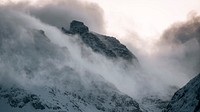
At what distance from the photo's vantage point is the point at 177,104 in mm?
135375

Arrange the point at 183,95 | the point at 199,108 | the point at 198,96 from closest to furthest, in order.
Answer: the point at 199,108 < the point at 198,96 < the point at 183,95

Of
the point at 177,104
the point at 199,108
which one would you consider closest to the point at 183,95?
the point at 177,104

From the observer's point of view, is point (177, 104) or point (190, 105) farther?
point (177, 104)

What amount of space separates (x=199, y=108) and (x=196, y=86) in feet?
43.5

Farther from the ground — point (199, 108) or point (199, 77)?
point (199, 77)

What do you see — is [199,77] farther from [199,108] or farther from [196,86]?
[199,108]

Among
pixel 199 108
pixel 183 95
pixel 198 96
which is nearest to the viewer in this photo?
pixel 199 108

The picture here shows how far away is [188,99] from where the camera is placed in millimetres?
130125

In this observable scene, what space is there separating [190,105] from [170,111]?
30.3 ft

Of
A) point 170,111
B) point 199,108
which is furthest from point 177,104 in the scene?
point 199,108

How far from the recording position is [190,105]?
127 m

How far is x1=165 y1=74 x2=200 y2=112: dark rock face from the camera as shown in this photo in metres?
126

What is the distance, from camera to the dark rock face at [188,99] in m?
126

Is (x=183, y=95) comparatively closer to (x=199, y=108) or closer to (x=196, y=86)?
(x=196, y=86)
